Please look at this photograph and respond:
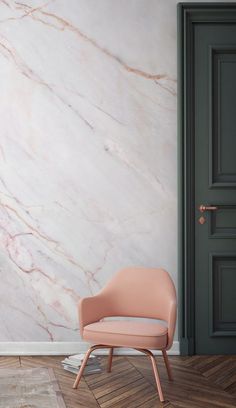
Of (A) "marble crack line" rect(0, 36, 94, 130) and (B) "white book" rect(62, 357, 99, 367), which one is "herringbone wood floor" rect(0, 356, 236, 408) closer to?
(B) "white book" rect(62, 357, 99, 367)

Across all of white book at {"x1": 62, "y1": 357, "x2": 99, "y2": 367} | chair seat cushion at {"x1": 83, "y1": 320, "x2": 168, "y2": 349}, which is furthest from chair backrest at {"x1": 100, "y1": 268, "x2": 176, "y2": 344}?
white book at {"x1": 62, "y1": 357, "x2": 99, "y2": 367}

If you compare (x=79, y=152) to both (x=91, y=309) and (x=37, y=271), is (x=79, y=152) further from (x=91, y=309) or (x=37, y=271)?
(x=91, y=309)

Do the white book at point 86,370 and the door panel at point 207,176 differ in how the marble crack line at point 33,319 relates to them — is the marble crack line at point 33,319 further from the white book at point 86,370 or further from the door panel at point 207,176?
the door panel at point 207,176

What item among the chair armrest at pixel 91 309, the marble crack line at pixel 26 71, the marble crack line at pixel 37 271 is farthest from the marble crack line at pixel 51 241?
the marble crack line at pixel 26 71

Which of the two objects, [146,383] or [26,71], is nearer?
[146,383]

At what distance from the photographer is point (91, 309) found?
3.18 meters

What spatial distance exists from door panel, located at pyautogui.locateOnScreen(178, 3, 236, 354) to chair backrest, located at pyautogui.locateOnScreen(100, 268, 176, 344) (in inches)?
23.4

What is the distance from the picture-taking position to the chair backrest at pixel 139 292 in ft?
10.6

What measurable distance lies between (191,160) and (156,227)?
0.55 m

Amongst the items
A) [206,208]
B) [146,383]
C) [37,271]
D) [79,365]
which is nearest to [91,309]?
[79,365]

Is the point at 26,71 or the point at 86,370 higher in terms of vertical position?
the point at 26,71

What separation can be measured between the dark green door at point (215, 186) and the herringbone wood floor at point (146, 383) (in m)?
0.28

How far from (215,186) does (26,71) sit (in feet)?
5.23

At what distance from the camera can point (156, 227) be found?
388cm
